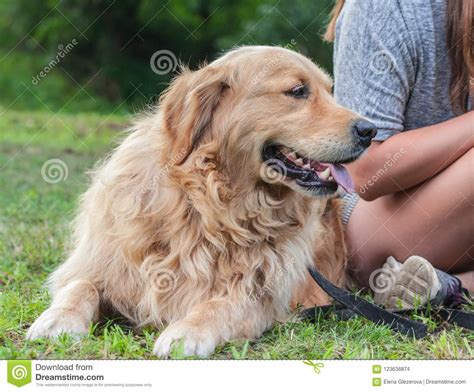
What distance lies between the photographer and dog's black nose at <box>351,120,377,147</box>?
2.92m

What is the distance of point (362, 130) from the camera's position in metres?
2.93

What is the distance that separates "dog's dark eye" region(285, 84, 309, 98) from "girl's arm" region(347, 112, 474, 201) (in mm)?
428

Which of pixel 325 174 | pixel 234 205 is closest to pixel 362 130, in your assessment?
pixel 325 174

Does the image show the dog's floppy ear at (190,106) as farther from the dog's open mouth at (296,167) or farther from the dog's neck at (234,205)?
the dog's open mouth at (296,167)

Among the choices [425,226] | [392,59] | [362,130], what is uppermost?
[392,59]

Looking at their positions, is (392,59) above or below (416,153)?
above

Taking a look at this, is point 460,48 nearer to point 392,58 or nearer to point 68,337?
point 392,58

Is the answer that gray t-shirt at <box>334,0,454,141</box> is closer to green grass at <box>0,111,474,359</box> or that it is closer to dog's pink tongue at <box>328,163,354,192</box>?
dog's pink tongue at <box>328,163,354,192</box>

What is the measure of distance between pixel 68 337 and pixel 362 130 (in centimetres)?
137

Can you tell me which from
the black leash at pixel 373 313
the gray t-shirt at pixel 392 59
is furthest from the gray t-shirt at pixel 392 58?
the black leash at pixel 373 313

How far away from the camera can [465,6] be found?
3129 mm

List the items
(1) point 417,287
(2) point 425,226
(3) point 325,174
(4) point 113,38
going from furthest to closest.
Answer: (4) point 113,38
(2) point 425,226
(1) point 417,287
(3) point 325,174

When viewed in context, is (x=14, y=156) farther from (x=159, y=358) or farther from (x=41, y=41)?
(x=41, y=41)
